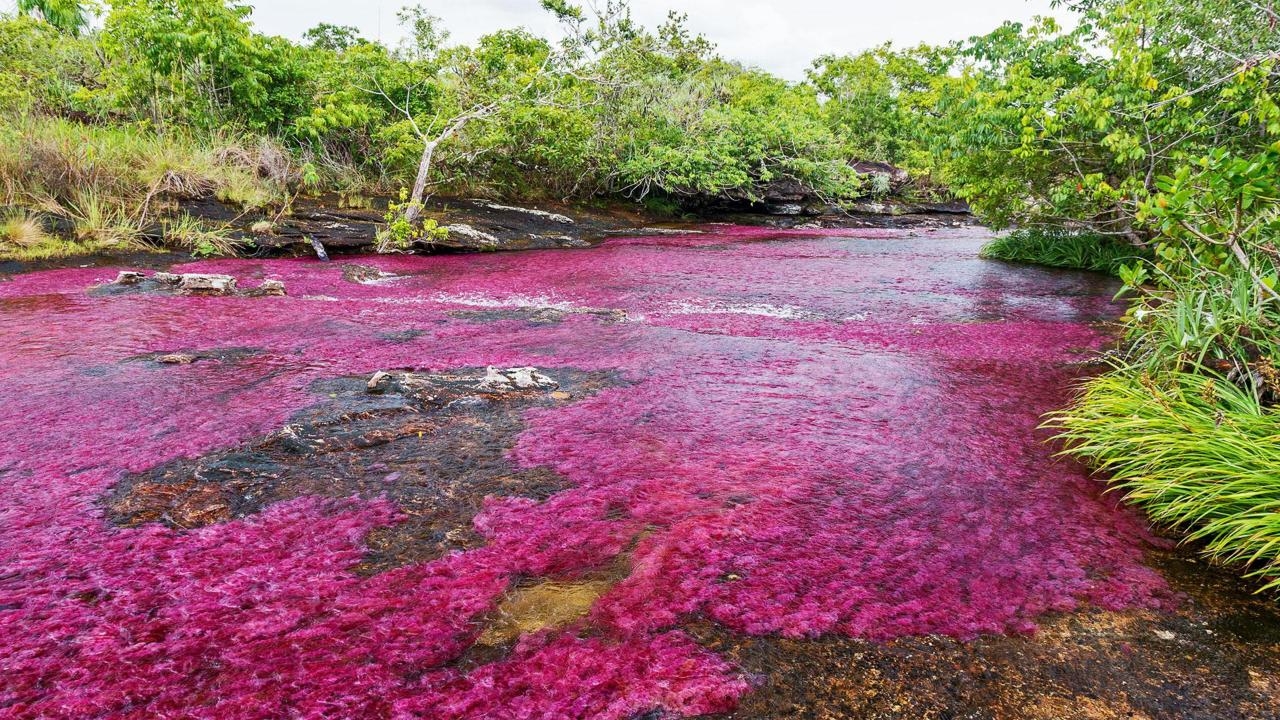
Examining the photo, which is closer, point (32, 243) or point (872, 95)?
point (32, 243)

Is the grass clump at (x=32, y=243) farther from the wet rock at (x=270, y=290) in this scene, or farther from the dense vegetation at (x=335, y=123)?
the wet rock at (x=270, y=290)

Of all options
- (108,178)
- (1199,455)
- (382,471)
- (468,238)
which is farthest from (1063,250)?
(108,178)

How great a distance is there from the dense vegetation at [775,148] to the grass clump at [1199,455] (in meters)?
0.02

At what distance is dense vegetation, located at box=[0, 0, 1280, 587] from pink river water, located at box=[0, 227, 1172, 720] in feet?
2.30

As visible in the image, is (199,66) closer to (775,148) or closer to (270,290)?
(270,290)

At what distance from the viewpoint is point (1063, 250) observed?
41.9ft

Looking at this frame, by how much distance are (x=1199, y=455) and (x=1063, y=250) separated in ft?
37.9

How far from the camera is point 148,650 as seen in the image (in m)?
1.96

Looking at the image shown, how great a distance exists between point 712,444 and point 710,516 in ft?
2.85

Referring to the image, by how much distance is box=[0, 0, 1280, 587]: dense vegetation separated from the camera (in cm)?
355

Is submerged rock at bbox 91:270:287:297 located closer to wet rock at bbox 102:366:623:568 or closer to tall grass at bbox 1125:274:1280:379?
wet rock at bbox 102:366:623:568

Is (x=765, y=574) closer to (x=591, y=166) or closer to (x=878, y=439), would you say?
(x=878, y=439)

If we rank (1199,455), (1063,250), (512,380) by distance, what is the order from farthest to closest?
(1063,250) < (512,380) < (1199,455)

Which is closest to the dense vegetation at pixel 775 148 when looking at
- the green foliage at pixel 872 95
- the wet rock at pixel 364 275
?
the wet rock at pixel 364 275
